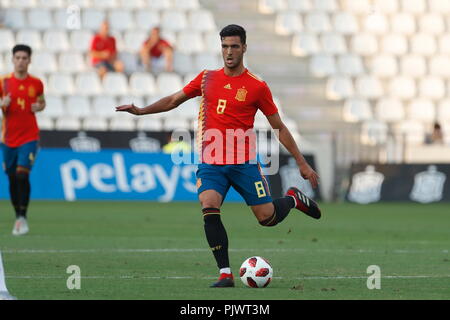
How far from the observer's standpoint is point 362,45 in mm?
29688

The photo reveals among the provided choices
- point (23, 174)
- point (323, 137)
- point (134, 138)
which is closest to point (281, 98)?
point (323, 137)

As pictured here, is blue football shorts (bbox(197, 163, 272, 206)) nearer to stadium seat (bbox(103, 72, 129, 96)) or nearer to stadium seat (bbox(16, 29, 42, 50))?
stadium seat (bbox(103, 72, 129, 96))

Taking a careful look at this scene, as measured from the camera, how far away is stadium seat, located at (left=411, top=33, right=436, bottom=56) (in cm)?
3028

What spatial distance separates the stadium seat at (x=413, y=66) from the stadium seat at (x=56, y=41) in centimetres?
918

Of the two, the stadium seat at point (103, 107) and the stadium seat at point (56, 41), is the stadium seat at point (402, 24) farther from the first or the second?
the stadium seat at point (56, 41)

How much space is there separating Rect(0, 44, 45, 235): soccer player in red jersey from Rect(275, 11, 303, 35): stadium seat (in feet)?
49.5

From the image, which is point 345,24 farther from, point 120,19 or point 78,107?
point 78,107

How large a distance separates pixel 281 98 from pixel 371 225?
10.8 metres

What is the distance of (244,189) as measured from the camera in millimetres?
9570

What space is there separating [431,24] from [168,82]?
8.62m

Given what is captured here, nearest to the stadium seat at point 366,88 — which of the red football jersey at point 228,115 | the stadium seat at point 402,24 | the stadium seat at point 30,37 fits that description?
the stadium seat at point 402,24

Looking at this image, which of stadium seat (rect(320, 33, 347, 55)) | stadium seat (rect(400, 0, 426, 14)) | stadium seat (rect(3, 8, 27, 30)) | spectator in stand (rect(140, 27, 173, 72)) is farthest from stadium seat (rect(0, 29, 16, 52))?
stadium seat (rect(400, 0, 426, 14))

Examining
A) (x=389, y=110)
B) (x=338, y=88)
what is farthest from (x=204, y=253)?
(x=389, y=110)
